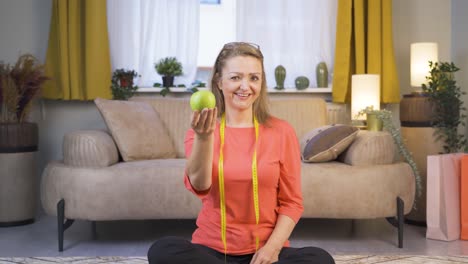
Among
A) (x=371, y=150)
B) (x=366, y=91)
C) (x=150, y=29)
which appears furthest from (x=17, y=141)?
(x=366, y=91)

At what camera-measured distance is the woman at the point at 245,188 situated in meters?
1.57

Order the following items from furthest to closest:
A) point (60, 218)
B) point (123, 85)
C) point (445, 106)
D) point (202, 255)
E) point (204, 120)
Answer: point (123, 85) → point (445, 106) → point (60, 218) → point (202, 255) → point (204, 120)

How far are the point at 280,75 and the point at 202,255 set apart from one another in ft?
8.96

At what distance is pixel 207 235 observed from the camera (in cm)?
164

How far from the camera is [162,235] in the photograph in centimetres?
331

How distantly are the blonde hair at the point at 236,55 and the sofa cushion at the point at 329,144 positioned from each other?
145cm

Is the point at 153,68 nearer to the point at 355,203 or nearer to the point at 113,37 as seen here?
the point at 113,37

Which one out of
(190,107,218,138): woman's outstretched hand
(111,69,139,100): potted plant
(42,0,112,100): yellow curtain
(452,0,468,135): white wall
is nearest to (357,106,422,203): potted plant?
(452,0,468,135): white wall

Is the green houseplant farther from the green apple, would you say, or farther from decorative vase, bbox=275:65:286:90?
the green apple

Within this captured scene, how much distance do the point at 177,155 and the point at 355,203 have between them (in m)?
1.24

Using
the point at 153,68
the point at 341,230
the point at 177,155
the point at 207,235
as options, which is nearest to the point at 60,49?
the point at 153,68

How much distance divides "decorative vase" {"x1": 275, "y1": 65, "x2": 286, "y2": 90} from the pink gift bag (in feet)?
4.33

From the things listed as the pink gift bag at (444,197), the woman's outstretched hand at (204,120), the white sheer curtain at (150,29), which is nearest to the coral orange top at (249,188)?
the woman's outstretched hand at (204,120)

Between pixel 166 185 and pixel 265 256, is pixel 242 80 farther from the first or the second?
pixel 166 185
